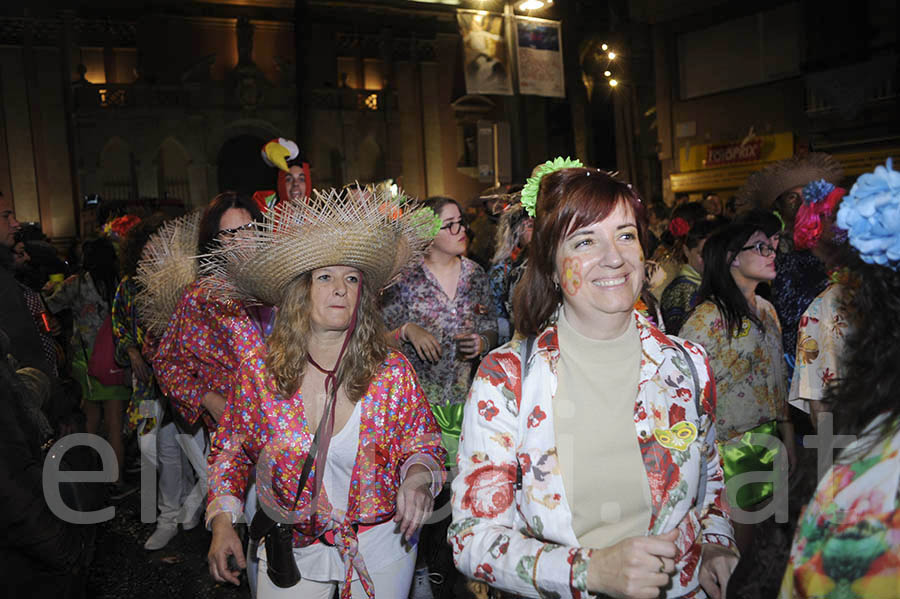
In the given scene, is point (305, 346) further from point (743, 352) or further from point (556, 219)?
point (743, 352)

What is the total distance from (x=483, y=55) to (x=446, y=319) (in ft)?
26.3

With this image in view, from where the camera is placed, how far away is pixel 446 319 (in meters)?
4.91

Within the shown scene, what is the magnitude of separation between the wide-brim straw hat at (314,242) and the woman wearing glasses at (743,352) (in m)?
1.97

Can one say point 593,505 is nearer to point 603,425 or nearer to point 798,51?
point 603,425

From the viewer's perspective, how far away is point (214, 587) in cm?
472

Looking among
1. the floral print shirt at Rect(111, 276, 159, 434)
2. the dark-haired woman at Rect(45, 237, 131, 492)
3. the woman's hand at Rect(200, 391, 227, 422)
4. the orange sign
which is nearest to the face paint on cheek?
the woman's hand at Rect(200, 391, 227, 422)

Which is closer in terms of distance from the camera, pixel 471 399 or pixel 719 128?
pixel 471 399

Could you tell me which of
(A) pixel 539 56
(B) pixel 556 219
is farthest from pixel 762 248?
(A) pixel 539 56

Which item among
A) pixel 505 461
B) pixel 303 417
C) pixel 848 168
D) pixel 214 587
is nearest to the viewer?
pixel 505 461

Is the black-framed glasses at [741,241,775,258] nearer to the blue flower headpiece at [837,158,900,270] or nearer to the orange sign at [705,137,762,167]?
the blue flower headpiece at [837,158,900,270]

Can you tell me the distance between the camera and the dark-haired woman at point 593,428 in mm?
1994

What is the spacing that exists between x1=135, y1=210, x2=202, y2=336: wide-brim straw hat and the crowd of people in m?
0.02

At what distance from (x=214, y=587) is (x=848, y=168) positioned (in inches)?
643

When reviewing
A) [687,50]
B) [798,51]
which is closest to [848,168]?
[798,51]
